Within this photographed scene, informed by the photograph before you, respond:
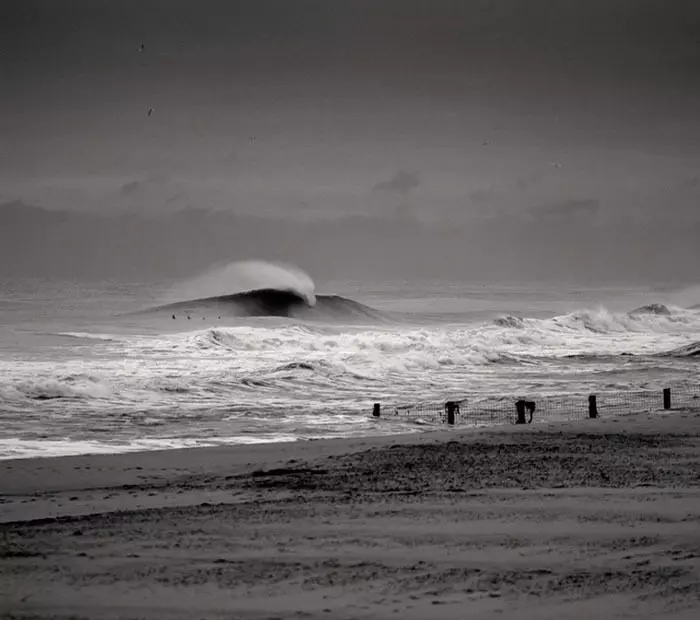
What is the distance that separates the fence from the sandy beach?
203 inches

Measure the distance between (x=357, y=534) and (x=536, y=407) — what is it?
13064 millimetres

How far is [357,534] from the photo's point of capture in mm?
7660

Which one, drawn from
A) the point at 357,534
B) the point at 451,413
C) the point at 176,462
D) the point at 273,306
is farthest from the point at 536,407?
the point at 273,306

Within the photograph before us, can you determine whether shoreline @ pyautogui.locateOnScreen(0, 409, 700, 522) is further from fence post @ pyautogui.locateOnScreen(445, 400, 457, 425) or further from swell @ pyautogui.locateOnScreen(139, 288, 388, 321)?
swell @ pyautogui.locateOnScreen(139, 288, 388, 321)

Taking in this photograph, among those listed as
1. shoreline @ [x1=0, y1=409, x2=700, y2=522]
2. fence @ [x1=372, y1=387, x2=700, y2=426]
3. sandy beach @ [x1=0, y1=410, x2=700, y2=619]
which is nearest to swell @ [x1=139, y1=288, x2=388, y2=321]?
fence @ [x1=372, y1=387, x2=700, y2=426]

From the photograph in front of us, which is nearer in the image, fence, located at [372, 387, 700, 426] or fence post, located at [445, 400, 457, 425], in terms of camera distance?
fence post, located at [445, 400, 457, 425]

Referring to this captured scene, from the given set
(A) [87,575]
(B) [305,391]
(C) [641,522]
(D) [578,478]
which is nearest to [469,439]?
(D) [578,478]

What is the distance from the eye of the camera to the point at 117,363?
30984mm

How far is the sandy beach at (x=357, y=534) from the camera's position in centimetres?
594

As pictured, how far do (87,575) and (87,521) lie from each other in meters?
1.84

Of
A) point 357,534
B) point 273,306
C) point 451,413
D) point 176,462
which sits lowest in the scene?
point 357,534

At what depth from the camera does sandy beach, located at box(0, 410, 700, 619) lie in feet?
19.5

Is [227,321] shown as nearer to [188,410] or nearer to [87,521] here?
[188,410]

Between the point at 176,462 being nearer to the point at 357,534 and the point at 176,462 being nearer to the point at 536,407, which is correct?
the point at 357,534
